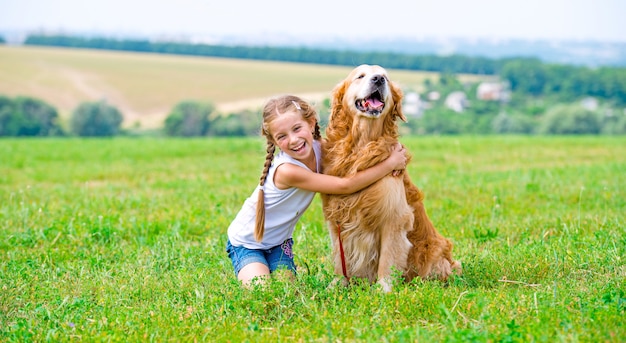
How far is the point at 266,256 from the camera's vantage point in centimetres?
536

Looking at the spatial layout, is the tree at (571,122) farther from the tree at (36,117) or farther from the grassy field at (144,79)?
the tree at (36,117)

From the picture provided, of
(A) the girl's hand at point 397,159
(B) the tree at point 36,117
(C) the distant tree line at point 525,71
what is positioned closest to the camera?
(A) the girl's hand at point 397,159

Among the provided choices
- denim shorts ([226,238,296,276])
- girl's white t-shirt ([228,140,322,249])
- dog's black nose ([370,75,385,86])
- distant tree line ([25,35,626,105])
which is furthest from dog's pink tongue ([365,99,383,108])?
distant tree line ([25,35,626,105])

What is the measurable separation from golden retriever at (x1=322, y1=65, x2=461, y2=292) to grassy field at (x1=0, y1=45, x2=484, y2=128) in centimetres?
2782

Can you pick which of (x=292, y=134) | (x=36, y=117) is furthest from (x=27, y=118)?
(x=292, y=134)

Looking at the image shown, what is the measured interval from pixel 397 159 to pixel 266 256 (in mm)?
1309

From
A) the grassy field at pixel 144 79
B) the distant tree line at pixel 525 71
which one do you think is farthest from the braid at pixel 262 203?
the distant tree line at pixel 525 71

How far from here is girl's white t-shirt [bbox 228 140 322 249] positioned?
5055mm

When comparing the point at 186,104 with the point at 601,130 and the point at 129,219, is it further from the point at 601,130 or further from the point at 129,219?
the point at 129,219

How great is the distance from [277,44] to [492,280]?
46.4 meters

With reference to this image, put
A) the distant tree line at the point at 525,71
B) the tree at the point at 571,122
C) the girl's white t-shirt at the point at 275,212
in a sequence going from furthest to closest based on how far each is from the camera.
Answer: the distant tree line at the point at 525,71
the tree at the point at 571,122
the girl's white t-shirt at the point at 275,212

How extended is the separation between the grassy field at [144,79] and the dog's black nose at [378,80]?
28182 mm

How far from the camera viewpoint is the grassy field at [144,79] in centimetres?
3612

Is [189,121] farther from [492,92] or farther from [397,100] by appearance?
[397,100]
